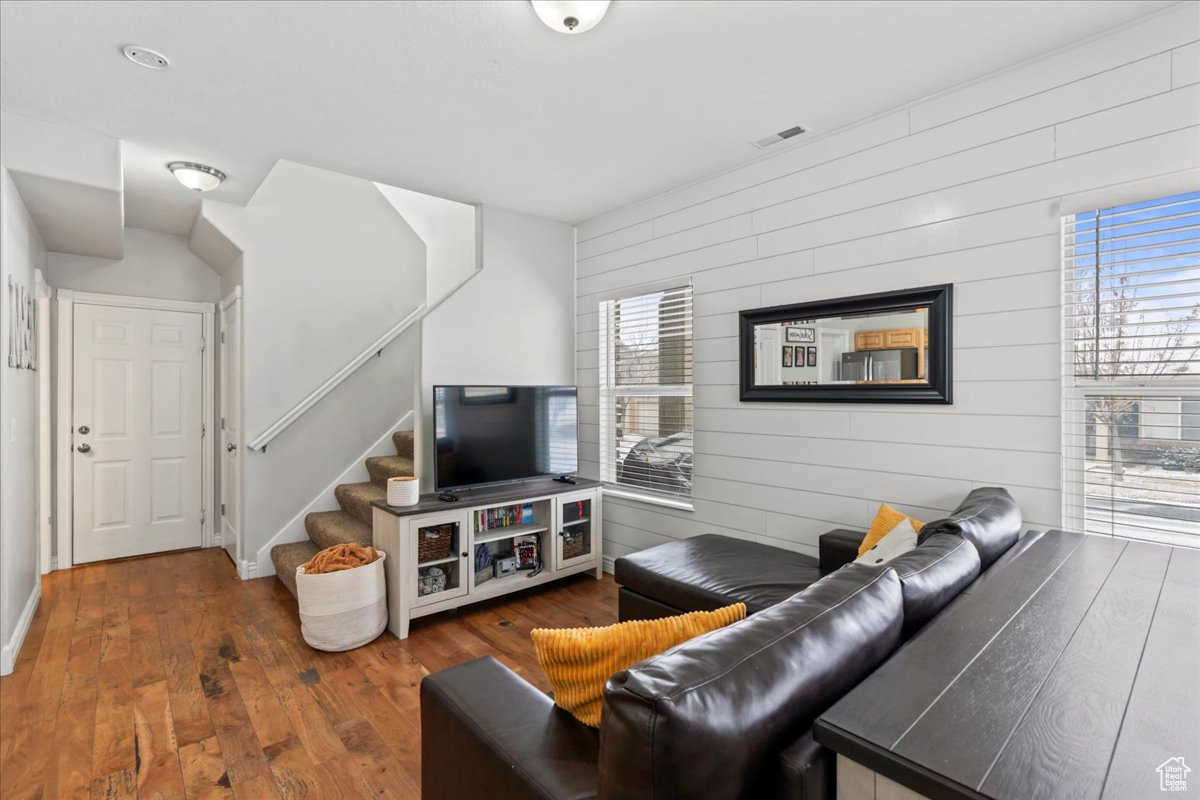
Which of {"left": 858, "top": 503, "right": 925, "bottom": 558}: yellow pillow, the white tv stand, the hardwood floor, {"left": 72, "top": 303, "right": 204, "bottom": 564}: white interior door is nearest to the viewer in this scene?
the hardwood floor

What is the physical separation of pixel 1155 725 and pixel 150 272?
6.00m

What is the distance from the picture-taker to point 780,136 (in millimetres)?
2893

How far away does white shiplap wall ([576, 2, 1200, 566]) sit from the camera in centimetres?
208

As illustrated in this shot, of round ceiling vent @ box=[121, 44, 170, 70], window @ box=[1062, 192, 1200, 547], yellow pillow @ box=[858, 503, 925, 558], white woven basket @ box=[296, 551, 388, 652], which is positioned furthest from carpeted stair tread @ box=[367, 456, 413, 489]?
window @ box=[1062, 192, 1200, 547]

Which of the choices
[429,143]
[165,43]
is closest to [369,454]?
[429,143]

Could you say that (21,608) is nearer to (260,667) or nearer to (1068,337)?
(260,667)

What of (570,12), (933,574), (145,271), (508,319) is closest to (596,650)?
(933,574)

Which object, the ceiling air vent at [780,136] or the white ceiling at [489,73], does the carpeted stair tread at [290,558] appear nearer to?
the white ceiling at [489,73]

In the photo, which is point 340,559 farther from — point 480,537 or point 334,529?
point 334,529

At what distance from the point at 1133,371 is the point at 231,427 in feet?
17.6

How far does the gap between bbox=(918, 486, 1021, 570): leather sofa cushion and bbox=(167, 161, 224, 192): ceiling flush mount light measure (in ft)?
13.4

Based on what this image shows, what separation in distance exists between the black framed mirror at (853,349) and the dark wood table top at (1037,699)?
4.10ft

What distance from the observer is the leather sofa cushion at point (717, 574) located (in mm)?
2355

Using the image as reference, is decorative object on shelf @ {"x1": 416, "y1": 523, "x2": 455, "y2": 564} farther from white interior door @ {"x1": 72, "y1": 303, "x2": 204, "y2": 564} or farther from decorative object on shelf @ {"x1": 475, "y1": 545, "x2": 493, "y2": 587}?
white interior door @ {"x1": 72, "y1": 303, "x2": 204, "y2": 564}
